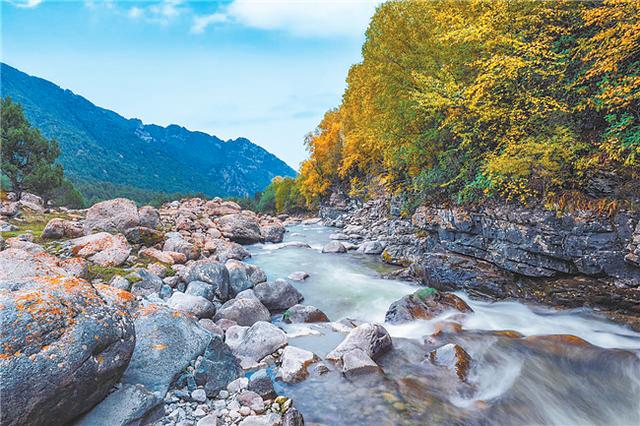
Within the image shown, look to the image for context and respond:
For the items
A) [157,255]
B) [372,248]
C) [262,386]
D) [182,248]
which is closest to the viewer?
[262,386]

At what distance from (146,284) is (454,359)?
8897 mm

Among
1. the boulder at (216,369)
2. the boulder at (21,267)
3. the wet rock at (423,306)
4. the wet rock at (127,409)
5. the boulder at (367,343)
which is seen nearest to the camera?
the wet rock at (127,409)

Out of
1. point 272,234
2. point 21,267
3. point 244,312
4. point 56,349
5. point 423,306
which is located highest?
point 56,349

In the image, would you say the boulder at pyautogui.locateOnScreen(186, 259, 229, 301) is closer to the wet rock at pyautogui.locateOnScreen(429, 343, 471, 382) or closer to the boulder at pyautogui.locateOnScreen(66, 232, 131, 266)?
the boulder at pyautogui.locateOnScreen(66, 232, 131, 266)

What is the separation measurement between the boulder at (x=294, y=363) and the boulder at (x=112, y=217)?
1209 centimetres

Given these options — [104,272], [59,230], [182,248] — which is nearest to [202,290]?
[104,272]

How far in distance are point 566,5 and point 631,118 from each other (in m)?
4.18

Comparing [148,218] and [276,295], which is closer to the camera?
[276,295]

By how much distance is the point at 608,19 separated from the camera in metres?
7.45

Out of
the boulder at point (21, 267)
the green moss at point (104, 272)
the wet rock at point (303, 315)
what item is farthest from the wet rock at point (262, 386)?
the green moss at point (104, 272)

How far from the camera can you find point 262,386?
18.1 ft

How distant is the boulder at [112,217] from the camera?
1512 centimetres

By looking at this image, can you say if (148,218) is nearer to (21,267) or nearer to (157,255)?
(157,255)

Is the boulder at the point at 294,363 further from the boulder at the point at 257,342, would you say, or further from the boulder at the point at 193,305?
the boulder at the point at 193,305
